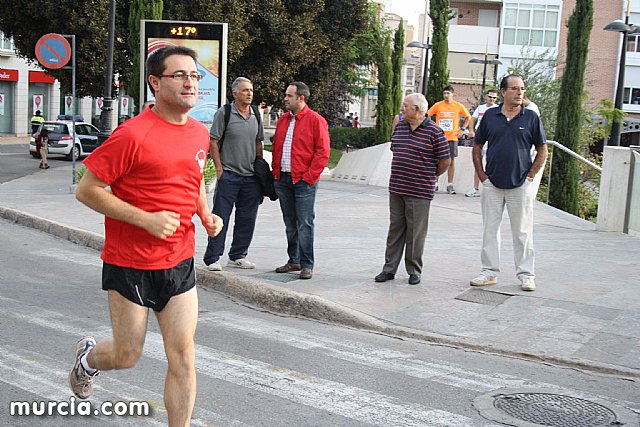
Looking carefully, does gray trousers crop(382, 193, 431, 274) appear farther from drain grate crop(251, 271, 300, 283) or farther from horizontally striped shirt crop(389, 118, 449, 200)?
drain grate crop(251, 271, 300, 283)

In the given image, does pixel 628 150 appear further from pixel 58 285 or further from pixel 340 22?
pixel 340 22

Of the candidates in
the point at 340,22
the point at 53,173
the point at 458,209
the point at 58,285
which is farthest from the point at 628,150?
the point at 340,22

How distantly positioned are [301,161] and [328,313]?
182 cm

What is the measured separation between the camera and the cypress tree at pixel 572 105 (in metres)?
20.5

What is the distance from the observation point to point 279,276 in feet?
29.6

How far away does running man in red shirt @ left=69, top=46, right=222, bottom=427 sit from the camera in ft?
13.3

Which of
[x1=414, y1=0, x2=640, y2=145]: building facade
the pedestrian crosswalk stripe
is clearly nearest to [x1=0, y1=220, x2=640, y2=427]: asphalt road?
the pedestrian crosswalk stripe

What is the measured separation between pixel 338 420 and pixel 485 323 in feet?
9.40

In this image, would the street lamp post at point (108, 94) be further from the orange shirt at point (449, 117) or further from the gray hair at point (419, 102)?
the gray hair at point (419, 102)

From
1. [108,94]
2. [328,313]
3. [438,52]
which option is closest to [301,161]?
[328,313]

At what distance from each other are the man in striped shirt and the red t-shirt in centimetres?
463

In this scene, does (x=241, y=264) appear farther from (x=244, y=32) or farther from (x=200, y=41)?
(x=244, y=32)

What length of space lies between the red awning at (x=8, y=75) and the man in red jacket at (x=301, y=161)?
4389 centimetres

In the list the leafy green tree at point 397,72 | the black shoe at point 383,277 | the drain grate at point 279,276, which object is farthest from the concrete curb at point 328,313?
the leafy green tree at point 397,72
